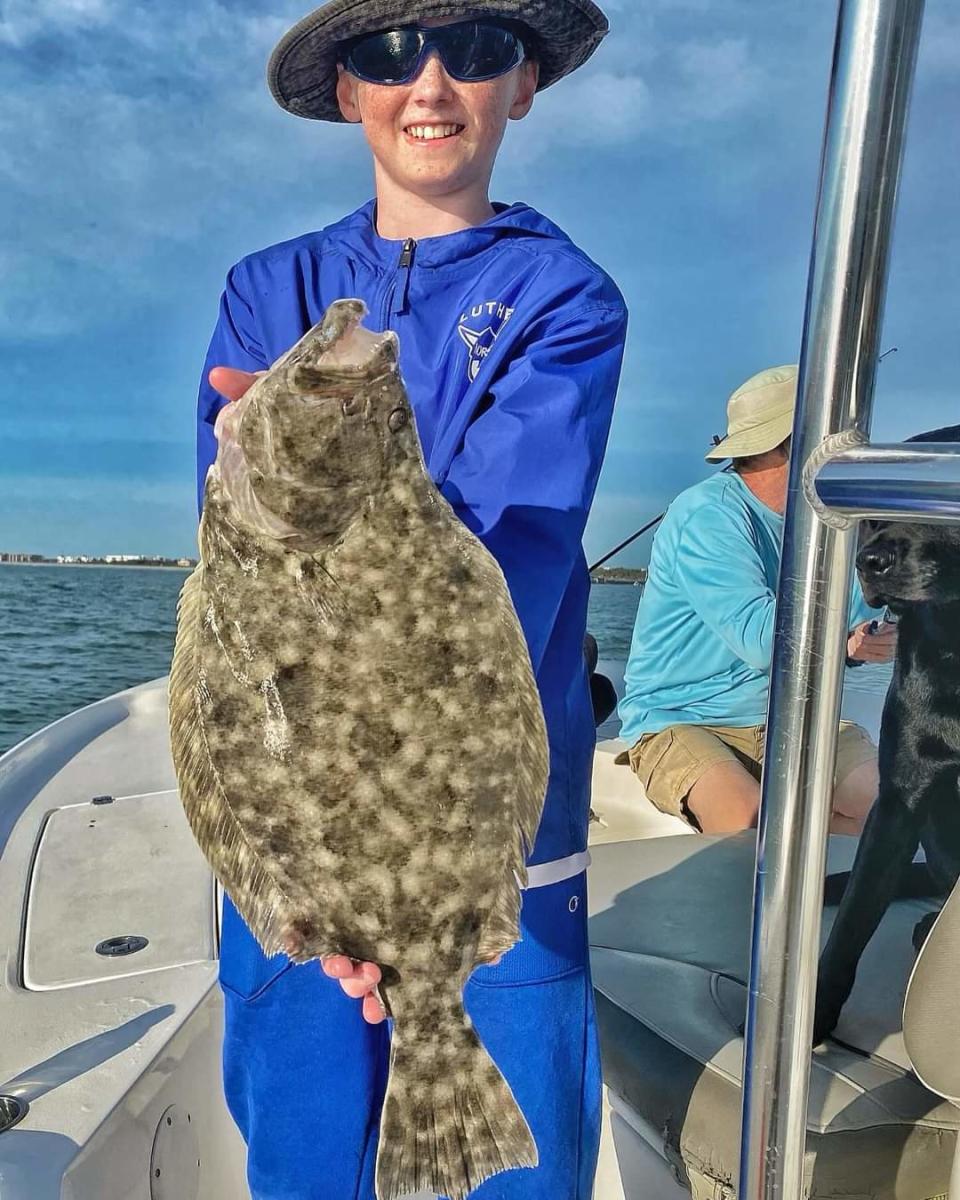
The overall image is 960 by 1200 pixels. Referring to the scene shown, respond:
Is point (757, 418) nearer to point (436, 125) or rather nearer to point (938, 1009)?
point (436, 125)

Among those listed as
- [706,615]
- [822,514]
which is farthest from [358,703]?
[706,615]

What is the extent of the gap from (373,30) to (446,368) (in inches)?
27.7

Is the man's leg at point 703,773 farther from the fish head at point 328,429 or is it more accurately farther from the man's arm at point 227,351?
the fish head at point 328,429

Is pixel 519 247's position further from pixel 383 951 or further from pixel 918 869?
pixel 918 869

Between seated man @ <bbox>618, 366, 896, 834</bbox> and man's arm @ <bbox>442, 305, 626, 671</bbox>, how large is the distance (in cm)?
266

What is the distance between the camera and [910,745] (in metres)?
1.97

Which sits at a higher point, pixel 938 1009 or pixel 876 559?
pixel 876 559

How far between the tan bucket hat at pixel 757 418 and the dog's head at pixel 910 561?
8.96ft

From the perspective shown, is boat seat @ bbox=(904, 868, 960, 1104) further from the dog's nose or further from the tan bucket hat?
the tan bucket hat

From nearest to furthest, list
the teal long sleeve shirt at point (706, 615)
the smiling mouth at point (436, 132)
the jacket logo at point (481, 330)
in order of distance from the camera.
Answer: the jacket logo at point (481, 330) → the smiling mouth at point (436, 132) → the teal long sleeve shirt at point (706, 615)

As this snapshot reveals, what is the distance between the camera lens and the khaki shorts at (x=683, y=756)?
4279 millimetres

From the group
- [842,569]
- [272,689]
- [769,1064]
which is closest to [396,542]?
[272,689]

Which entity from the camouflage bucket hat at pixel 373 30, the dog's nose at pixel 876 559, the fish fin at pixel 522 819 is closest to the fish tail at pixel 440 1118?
the fish fin at pixel 522 819

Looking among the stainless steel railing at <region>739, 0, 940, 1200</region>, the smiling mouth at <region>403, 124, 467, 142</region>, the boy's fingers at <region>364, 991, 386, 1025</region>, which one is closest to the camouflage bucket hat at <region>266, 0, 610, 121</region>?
the smiling mouth at <region>403, 124, 467, 142</region>
